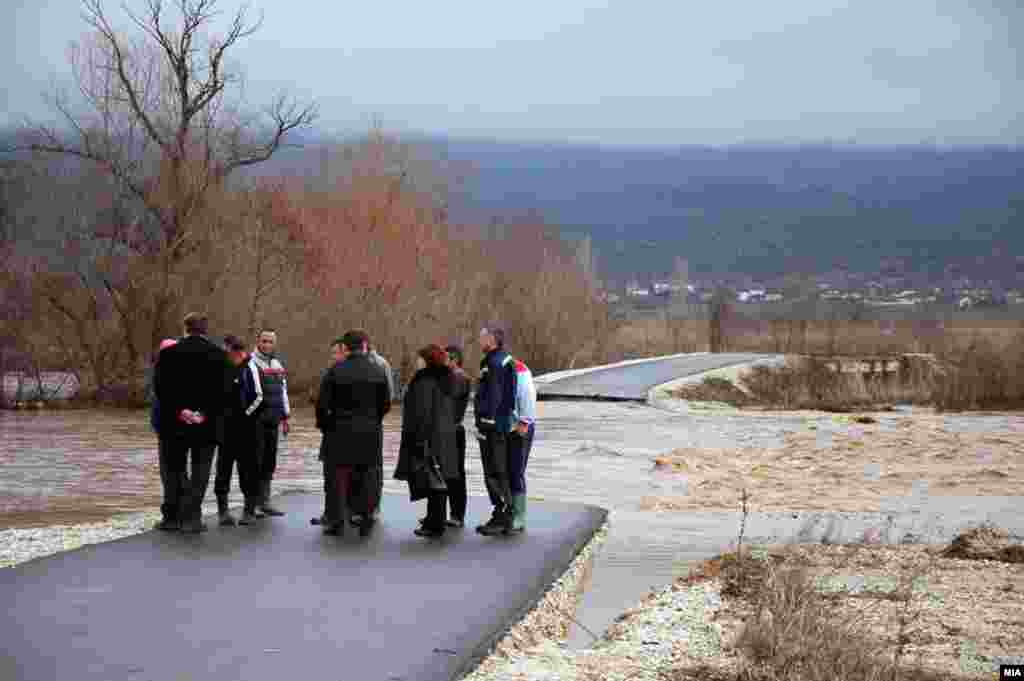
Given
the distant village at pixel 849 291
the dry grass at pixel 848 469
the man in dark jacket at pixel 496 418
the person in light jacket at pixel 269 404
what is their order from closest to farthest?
1. the man in dark jacket at pixel 496 418
2. the person in light jacket at pixel 269 404
3. the dry grass at pixel 848 469
4. the distant village at pixel 849 291

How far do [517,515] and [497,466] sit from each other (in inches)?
26.8

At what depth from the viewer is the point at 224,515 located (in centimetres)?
1695

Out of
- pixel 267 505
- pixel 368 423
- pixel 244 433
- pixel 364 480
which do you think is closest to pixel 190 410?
pixel 244 433

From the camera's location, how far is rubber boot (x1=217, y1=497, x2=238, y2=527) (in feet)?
55.1

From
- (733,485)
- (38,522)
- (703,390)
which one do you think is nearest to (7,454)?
(38,522)

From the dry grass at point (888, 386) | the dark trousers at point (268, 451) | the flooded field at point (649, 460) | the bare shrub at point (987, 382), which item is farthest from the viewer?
the bare shrub at point (987, 382)

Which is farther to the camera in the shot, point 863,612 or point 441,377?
point 441,377

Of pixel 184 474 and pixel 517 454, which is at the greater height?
pixel 517 454

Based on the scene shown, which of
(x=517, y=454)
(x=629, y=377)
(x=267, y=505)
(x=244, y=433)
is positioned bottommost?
(x=629, y=377)

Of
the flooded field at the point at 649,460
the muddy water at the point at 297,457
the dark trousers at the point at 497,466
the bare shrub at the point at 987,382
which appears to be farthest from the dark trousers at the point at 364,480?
the bare shrub at the point at 987,382

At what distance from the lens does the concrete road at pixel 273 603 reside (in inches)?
396

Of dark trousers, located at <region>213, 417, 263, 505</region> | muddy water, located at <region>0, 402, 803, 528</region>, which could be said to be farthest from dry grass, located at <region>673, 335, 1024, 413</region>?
dark trousers, located at <region>213, 417, 263, 505</region>

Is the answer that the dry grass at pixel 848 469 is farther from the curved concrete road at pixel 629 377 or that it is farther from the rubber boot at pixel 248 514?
the curved concrete road at pixel 629 377

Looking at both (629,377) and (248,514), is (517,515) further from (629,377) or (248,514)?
(629,377)
